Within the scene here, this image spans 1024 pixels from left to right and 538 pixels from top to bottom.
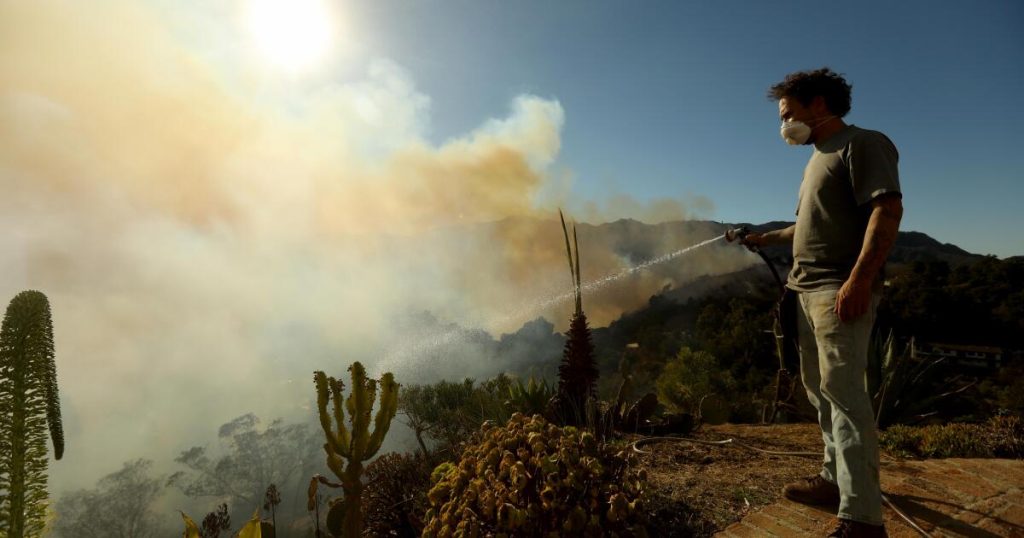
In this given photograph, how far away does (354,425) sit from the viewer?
3.38 m

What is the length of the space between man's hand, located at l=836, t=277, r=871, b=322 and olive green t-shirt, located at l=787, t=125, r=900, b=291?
0.18 metres

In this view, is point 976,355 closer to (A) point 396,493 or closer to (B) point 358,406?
(A) point 396,493

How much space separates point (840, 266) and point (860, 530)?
1338mm

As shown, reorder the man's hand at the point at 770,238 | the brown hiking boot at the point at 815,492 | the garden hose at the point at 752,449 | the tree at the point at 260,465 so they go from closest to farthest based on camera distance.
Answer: the garden hose at the point at 752,449
the brown hiking boot at the point at 815,492
the man's hand at the point at 770,238
the tree at the point at 260,465

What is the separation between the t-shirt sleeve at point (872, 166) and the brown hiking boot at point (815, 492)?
1816 mm

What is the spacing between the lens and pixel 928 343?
20.0m

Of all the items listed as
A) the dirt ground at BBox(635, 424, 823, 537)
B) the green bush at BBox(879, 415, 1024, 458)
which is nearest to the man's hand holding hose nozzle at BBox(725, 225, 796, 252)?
the dirt ground at BBox(635, 424, 823, 537)

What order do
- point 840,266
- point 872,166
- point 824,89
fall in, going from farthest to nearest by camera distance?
point 824,89 < point 840,266 < point 872,166

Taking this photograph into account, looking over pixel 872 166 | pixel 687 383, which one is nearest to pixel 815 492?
pixel 872 166

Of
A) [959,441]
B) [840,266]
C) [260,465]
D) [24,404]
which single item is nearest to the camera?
[24,404]

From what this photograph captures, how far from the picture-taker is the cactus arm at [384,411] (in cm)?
339

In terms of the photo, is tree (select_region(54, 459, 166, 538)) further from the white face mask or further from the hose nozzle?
the white face mask

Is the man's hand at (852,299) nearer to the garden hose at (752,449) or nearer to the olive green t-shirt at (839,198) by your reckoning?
the olive green t-shirt at (839,198)

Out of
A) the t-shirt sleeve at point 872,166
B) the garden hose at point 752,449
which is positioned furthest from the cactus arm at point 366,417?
the t-shirt sleeve at point 872,166
